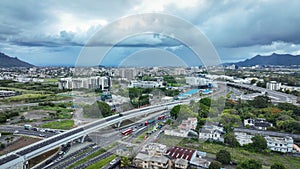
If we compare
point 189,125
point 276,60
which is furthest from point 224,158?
point 276,60

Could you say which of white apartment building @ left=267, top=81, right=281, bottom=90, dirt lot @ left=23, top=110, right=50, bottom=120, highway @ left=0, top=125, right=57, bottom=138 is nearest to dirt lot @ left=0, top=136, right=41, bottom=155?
highway @ left=0, top=125, right=57, bottom=138

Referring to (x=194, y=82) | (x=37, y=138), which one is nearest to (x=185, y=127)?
(x=37, y=138)

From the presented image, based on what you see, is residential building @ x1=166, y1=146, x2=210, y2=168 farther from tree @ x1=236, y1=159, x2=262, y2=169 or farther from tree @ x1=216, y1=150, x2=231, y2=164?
tree @ x1=236, y1=159, x2=262, y2=169

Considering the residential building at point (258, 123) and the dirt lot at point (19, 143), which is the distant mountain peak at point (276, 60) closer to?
the residential building at point (258, 123)

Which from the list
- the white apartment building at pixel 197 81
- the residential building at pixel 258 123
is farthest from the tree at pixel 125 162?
the white apartment building at pixel 197 81

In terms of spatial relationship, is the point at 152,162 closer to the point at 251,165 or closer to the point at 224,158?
the point at 224,158

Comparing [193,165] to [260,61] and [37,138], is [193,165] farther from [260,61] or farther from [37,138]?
[260,61]
